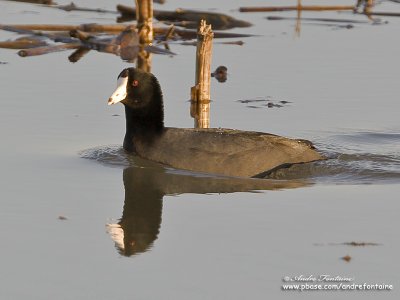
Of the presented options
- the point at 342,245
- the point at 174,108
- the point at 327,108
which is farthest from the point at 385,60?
the point at 342,245

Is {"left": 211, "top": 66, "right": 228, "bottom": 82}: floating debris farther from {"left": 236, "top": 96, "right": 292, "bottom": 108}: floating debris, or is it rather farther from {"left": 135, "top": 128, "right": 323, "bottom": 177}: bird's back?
{"left": 135, "top": 128, "right": 323, "bottom": 177}: bird's back

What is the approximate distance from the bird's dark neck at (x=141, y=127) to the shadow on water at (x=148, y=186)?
0.14 metres

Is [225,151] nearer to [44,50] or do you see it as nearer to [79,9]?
[44,50]

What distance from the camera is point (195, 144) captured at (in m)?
9.55

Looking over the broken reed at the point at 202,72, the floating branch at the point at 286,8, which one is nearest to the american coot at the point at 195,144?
the broken reed at the point at 202,72

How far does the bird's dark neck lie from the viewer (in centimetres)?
986

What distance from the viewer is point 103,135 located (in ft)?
35.0

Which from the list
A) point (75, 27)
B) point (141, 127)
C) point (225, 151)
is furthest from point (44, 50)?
point (225, 151)

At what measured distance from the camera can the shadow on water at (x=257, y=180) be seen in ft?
28.9

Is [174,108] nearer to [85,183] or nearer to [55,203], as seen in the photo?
[85,183]

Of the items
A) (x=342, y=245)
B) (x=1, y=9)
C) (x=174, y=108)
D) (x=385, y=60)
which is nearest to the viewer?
(x=342, y=245)

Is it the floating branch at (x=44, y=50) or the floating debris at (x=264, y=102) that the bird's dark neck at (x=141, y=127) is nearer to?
the floating debris at (x=264, y=102)

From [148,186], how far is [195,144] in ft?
1.80

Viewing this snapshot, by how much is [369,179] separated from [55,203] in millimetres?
2709
